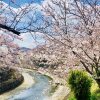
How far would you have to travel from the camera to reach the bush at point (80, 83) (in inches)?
1197

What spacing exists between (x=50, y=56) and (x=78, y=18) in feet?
18.8

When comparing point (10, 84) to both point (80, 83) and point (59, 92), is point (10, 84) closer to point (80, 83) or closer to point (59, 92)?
point (59, 92)

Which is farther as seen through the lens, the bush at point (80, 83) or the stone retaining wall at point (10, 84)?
the stone retaining wall at point (10, 84)

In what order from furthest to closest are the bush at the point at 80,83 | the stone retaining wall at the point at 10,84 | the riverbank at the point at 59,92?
1. the stone retaining wall at the point at 10,84
2. the riverbank at the point at 59,92
3. the bush at the point at 80,83

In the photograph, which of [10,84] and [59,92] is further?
[10,84]

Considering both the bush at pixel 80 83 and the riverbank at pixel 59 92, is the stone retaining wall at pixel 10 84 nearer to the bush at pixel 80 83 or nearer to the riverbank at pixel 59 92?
the riverbank at pixel 59 92

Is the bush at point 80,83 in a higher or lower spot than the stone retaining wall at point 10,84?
higher

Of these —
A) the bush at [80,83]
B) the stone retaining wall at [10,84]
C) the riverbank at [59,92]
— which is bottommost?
the stone retaining wall at [10,84]

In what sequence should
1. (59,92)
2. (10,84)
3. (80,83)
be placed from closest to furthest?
(80,83), (59,92), (10,84)

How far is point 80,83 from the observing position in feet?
101

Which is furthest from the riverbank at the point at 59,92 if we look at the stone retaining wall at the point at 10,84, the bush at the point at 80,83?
the stone retaining wall at the point at 10,84

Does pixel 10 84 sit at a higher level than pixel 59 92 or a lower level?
lower

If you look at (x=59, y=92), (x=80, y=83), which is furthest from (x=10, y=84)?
(x=80, y=83)

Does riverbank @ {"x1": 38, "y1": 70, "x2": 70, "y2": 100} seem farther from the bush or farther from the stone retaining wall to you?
the stone retaining wall
